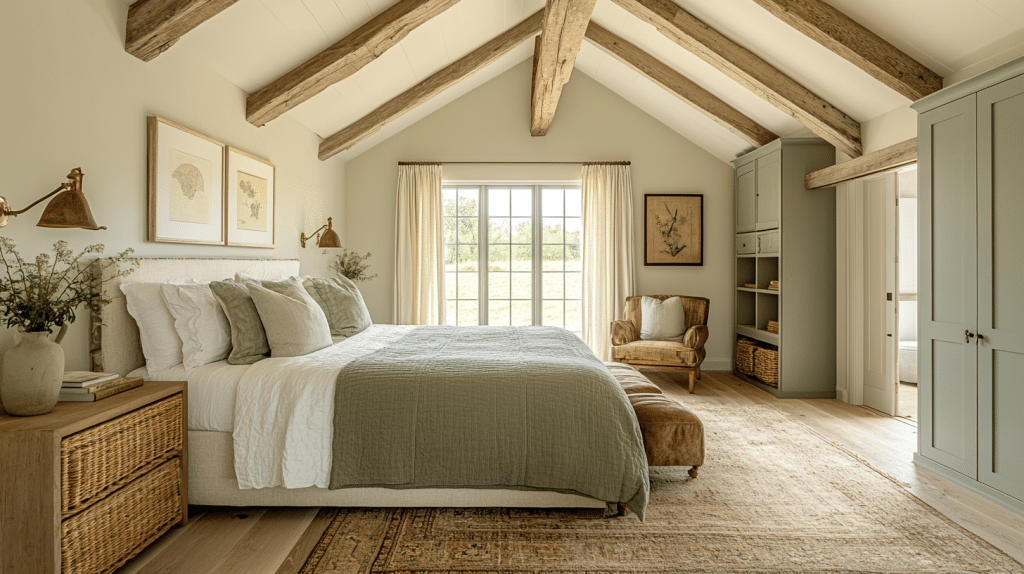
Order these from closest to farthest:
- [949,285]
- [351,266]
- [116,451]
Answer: [116,451], [949,285], [351,266]

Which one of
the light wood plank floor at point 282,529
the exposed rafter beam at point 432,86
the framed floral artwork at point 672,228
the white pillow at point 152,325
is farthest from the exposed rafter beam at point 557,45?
the light wood plank floor at point 282,529

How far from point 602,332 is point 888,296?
2.60 metres

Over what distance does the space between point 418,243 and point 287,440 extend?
150 inches

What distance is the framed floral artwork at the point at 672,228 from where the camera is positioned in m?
6.03

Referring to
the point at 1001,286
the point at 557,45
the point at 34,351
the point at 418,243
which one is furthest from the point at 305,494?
the point at 418,243

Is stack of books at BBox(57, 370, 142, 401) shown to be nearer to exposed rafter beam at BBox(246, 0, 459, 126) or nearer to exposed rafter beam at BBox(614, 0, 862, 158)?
exposed rafter beam at BBox(246, 0, 459, 126)

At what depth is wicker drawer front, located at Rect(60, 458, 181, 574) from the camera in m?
1.73

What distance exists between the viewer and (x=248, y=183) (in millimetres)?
3867

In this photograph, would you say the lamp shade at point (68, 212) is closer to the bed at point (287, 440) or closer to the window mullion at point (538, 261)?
the bed at point (287, 440)

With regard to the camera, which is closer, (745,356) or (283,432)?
(283,432)

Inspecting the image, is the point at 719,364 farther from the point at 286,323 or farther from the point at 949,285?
the point at 286,323

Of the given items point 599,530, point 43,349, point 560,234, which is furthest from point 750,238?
point 43,349

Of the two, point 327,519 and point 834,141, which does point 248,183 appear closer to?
point 327,519

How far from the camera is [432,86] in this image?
16.6ft
